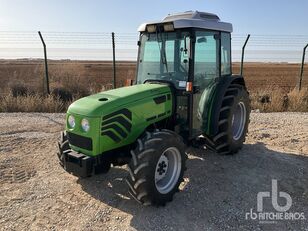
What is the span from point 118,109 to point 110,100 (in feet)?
0.58

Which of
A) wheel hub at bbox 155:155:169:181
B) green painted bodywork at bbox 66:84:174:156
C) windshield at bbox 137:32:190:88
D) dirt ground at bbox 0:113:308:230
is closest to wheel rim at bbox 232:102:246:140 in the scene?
dirt ground at bbox 0:113:308:230

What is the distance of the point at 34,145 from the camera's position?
716cm

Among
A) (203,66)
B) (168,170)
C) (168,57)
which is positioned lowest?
(168,170)

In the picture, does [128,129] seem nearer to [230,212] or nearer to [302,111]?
[230,212]

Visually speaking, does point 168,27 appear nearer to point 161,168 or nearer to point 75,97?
point 161,168

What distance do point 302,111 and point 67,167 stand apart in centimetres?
907

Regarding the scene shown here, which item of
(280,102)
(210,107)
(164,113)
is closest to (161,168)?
(164,113)

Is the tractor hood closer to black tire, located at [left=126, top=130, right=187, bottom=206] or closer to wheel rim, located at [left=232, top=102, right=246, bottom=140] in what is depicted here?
black tire, located at [left=126, top=130, right=187, bottom=206]

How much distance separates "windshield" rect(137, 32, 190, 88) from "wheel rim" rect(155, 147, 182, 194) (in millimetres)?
1128

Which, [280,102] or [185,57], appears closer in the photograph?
[185,57]

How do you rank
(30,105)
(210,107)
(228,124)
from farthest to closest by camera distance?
(30,105) < (228,124) < (210,107)

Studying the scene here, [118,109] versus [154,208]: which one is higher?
[118,109]

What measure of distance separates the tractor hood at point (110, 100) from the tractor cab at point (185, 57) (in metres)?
0.39

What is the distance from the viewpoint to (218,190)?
509 centimetres
